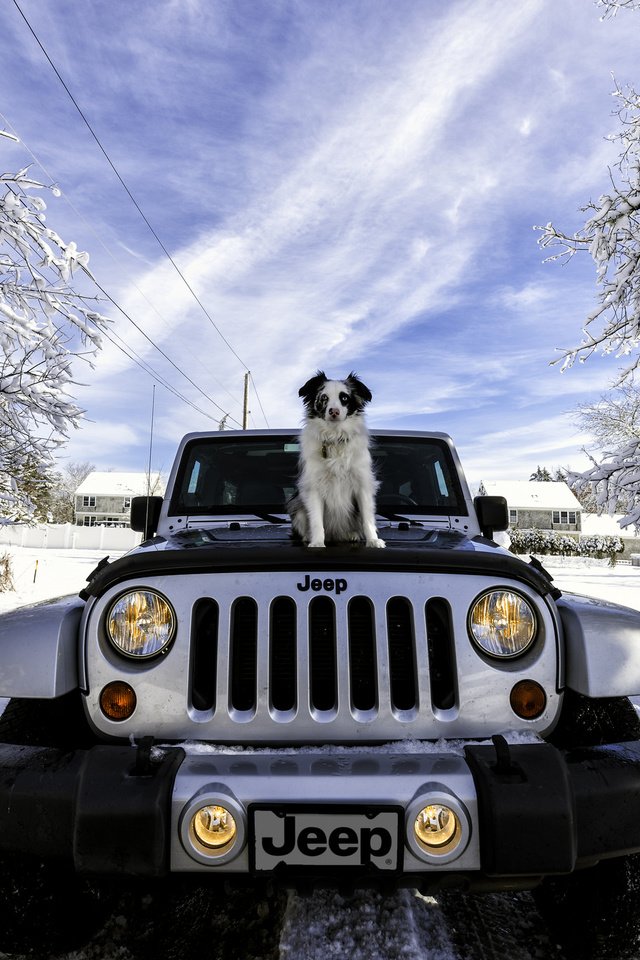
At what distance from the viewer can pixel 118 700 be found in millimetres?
1945

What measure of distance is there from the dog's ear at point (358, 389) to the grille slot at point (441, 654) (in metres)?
1.30

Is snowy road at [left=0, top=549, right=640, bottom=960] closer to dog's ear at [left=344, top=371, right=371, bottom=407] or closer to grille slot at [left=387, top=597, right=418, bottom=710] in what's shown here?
grille slot at [left=387, top=597, right=418, bottom=710]

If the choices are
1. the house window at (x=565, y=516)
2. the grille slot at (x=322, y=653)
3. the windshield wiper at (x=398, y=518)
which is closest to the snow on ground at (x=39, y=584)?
the windshield wiper at (x=398, y=518)

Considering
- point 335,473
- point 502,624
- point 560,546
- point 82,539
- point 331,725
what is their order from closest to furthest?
1. point 331,725
2. point 502,624
3. point 335,473
4. point 560,546
5. point 82,539

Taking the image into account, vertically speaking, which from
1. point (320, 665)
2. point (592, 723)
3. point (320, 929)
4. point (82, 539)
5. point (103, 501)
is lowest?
point (320, 929)

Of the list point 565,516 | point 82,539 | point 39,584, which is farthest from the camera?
point 565,516

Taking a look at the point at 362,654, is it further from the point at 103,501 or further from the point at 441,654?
the point at 103,501

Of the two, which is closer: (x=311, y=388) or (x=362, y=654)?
(x=362, y=654)

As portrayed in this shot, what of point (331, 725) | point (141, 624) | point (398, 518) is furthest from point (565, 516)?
point (141, 624)

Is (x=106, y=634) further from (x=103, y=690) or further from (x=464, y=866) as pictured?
(x=464, y=866)

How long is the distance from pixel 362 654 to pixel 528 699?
526mm

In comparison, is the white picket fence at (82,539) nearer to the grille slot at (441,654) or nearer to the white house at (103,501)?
the white house at (103,501)

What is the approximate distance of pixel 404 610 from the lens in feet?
6.69

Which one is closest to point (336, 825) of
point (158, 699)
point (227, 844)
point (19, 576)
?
point (227, 844)
